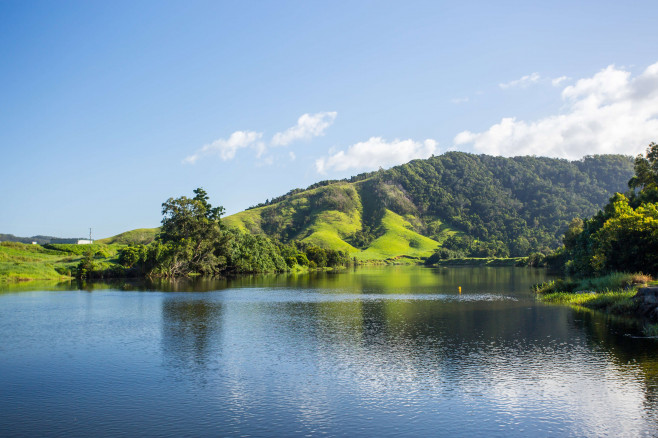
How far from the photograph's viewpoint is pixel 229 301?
53438mm

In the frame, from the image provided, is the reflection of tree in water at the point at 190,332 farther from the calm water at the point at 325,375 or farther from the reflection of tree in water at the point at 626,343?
the reflection of tree in water at the point at 626,343

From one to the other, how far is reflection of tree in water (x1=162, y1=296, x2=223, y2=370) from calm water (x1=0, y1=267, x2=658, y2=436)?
172 mm

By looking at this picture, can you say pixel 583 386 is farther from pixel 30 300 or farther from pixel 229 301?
pixel 30 300

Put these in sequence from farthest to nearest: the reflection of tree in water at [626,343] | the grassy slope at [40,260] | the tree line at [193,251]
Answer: the tree line at [193,251] < the grassy slope at [40,260] < the reflection of tree in water at [626,343]

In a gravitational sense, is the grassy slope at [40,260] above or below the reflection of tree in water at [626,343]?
above

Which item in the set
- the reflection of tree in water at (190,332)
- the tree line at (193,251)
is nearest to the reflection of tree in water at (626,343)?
the reflection of tree in water at (190,332)

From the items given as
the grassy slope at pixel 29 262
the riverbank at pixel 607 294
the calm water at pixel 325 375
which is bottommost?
the calm water at pixel 325 375

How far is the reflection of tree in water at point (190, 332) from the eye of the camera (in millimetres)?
25391

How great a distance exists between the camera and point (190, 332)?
109 ft

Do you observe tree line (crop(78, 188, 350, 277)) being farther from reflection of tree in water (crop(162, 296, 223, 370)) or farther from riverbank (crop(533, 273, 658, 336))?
riverbank (crop(533, 273, 658, 336))

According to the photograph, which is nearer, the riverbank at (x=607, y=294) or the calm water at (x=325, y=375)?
the calm water at (x=325, y=375)

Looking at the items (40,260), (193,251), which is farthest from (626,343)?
(40,260)

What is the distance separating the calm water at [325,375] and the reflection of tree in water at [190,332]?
172 mm

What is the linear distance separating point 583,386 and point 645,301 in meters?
20.6
